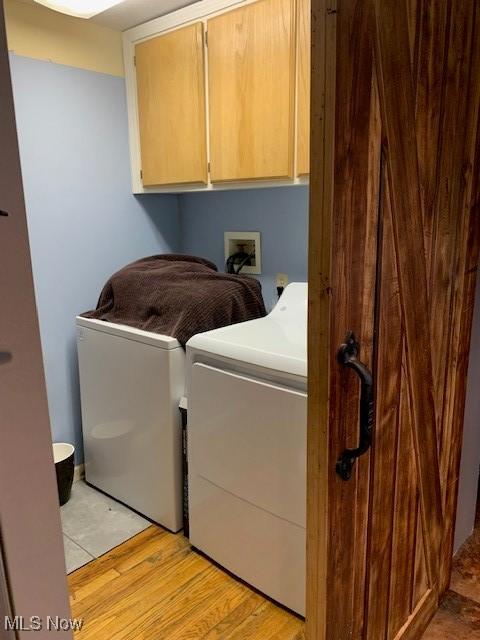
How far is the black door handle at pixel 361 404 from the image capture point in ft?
3.11

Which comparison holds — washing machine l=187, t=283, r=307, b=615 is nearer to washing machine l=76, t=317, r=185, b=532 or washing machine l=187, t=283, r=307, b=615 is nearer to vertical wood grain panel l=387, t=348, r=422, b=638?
washing machine l=76, t=317, r=185, b=532

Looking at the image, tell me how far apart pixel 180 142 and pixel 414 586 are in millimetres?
1944

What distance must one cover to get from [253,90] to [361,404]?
1438mm

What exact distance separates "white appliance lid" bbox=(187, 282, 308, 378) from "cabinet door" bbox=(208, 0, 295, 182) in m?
0.53

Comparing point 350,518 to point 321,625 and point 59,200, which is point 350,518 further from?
point 59,200

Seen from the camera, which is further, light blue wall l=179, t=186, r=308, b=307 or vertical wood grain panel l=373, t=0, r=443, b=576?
light blue wall l=179, t=186, r=308, b=307

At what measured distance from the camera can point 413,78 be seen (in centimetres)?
101

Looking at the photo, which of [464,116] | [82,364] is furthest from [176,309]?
[464,116]

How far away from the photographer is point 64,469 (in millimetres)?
2244

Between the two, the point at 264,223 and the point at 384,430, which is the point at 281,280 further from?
the point at 384,430

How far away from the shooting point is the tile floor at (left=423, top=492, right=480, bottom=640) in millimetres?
1558

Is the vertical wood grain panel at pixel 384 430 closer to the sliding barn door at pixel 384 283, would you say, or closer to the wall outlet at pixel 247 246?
the sliding barn door at pixel 384 283

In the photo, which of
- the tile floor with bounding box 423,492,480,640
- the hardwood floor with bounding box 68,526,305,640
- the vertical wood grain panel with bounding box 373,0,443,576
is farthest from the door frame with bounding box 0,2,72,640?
the tile floor with bounding box 423,492,480,640

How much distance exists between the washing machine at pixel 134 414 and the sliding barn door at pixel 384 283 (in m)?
0.98
